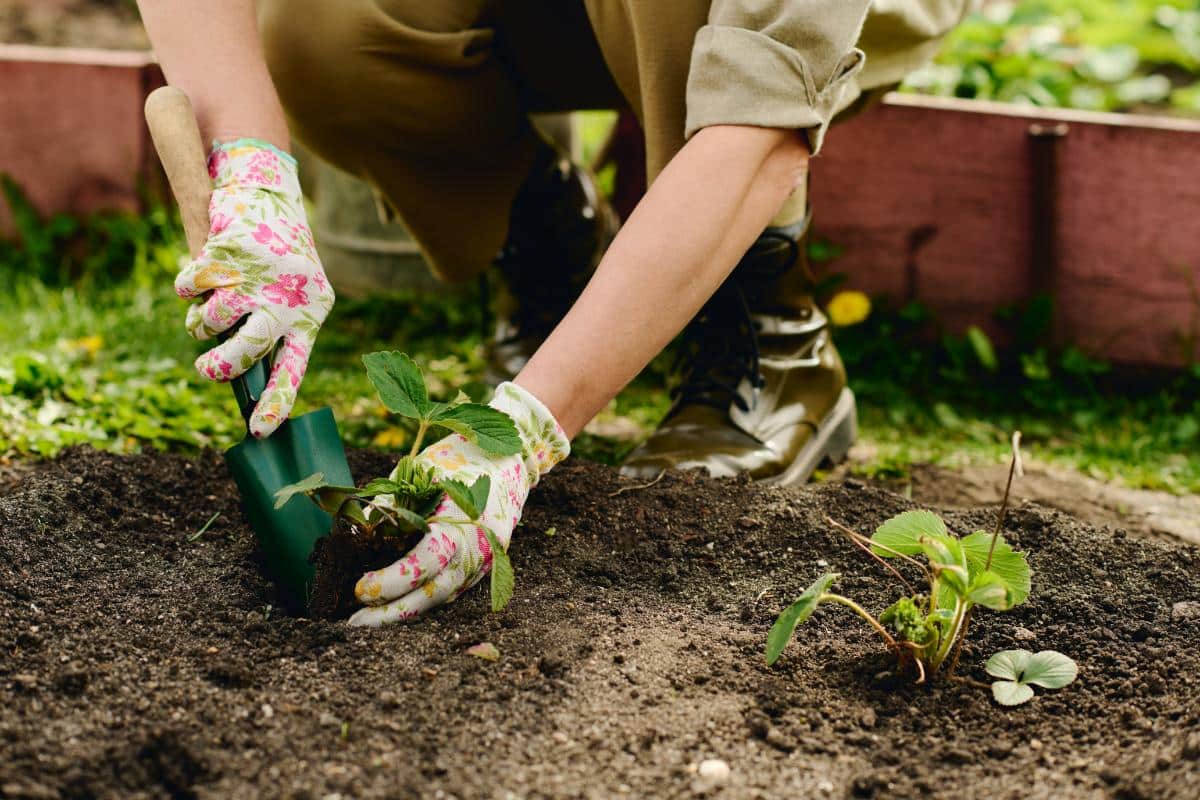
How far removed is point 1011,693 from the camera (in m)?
1.23

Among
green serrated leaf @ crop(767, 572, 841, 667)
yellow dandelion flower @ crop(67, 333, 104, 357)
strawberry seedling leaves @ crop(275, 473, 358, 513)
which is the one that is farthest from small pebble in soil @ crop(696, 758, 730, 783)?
yellow dandelion flower @ crop(67, 333, 104, 357)

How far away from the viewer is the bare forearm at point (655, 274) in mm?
1370

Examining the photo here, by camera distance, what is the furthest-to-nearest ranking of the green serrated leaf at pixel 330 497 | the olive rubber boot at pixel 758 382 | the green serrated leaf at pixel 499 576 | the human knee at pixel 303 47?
the human knee at pixel 303 47 → the olive rubber boot at pixel 758 382 → the green serrated leaf at pixel 330 497 → the green serrated leaf at pixel 499 576

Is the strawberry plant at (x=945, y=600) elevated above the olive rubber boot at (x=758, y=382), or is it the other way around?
the strawberry plant at (x=945, y=600)

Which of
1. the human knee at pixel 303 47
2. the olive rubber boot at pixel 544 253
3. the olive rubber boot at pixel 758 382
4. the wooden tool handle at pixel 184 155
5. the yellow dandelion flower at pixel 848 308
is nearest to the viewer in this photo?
the wooden tool handle at pixel 184 155

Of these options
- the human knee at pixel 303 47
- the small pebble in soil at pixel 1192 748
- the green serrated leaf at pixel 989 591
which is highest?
the human knee at pixel 303 47

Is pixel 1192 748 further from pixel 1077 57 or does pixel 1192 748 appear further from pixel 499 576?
pixel 1077 57

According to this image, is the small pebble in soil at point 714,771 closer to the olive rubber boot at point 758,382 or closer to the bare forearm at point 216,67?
the olive rubber boot at point 758,382

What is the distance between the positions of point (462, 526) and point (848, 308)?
142 centimetres

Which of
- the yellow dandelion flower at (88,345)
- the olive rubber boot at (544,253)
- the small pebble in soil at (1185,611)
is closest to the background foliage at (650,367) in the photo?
the yellow dandelion flower at (88,345)

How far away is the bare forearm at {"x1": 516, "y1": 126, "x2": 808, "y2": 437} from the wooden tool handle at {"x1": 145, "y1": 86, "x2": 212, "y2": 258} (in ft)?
1.43

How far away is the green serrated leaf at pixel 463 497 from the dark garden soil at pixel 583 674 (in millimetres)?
162

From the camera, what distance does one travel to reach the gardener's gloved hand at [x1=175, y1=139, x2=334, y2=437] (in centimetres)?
138

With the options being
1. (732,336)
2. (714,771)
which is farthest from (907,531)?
(732,336)
